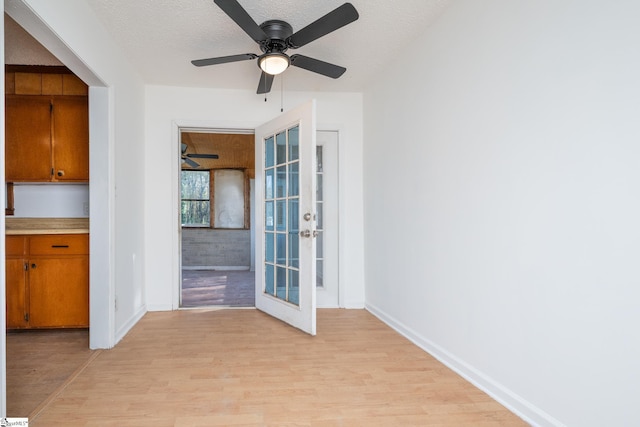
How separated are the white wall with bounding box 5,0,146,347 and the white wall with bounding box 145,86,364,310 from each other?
29cm

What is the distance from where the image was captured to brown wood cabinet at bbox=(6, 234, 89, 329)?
10.1 feet

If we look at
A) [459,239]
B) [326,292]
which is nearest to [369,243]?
[326,292]

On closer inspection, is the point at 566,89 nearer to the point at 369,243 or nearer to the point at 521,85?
the point at 521,85

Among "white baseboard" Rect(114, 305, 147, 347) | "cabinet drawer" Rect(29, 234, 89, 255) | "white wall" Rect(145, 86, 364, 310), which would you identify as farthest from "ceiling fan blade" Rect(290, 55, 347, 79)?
"white baseboard" Rect(114, 305, 147, 347)

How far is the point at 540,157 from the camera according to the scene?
178 centimetres

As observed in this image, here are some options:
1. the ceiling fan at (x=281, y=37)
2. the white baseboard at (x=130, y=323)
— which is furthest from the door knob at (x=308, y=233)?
the white baseboard at (x=130, y=323)

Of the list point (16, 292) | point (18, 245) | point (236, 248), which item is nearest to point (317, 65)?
point (18, 245)

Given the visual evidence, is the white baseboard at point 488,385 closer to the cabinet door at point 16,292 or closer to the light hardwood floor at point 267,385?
the light hardwood floor at point 267,385

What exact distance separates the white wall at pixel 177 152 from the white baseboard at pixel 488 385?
1.23 meters

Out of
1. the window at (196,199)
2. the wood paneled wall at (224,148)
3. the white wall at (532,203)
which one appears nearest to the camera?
the white wall at (532,203)

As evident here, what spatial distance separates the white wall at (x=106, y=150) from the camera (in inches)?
86.0

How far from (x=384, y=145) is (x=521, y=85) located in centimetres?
175

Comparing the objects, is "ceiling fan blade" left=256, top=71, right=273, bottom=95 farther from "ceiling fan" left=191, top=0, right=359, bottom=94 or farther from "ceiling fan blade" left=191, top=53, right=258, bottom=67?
"ceiling fan blade" left=191, top=53, right=258, bottom=67

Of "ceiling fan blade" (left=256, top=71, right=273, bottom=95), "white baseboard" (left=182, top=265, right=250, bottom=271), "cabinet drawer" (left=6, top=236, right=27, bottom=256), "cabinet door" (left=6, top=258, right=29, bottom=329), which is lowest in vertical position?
"white baseboard" (left=182, top=265, right=250, bottom=271)
